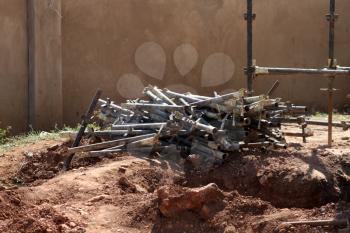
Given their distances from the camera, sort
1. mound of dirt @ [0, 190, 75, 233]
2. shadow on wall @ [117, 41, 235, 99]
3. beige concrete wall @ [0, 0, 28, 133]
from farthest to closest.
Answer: shadow on wall @ [117, 41, 235, 99] → beige concrete wall @ [0, 0, 28, 133] → mound of dirt @ [0, 190, 75, 233]

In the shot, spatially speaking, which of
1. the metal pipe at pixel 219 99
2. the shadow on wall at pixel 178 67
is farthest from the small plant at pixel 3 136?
the metal pipe at pixel 219 99

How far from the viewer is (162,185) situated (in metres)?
6.30

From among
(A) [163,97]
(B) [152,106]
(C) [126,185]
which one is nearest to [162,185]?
(C) [126,185]

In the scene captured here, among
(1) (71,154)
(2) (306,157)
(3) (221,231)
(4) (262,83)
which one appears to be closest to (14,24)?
(1) (71,154)

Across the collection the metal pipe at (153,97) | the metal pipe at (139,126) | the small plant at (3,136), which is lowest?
the small plant at (3,136)

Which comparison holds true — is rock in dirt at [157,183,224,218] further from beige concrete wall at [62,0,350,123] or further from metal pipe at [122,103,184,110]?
beige concrete wall at [62,0,350,123]

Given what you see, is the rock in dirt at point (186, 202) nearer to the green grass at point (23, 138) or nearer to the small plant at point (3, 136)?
the green grass at point (23, 138)

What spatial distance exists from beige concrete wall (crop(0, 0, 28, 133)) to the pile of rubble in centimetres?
311

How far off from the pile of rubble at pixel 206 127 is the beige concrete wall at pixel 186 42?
3528mm

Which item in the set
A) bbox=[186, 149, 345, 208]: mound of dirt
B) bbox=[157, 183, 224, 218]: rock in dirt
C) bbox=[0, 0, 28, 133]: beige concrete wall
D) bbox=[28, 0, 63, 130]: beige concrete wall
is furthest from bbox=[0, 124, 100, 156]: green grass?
bbox=[157, 183, 224, 218]: rock in dirt

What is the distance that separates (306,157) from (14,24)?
546 cm

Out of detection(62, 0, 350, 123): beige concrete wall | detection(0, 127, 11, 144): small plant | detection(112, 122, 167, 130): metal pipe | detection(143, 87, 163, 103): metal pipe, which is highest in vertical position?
detection(62, 0, 350, 123): beige concrete wall

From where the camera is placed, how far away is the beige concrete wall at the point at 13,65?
1006 cm

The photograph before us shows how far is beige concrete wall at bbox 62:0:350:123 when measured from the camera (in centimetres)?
1088
